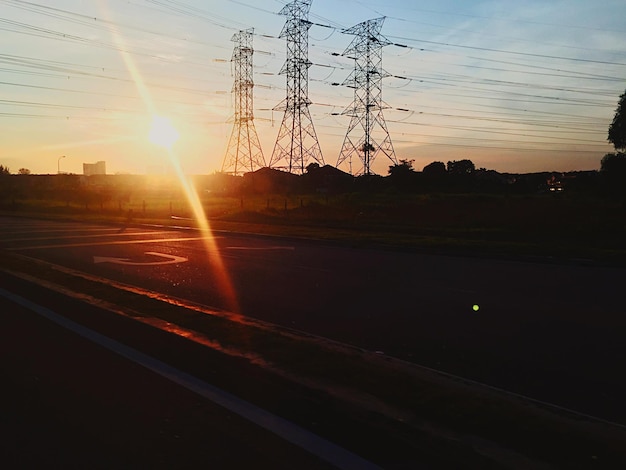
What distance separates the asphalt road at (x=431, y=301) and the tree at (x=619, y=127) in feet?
159

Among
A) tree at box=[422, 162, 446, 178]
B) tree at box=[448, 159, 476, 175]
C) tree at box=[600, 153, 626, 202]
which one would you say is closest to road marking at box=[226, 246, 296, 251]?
tree at box=[600, 153, 626, 202]

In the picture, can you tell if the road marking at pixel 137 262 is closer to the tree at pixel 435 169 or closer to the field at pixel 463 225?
the field at pixel 463 225

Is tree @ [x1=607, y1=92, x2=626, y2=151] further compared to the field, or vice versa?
tree @ [x1=607, y1=92, x2=626, y2=151]

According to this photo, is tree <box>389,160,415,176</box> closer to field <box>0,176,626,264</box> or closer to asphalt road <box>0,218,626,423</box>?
field <box>0,176,626,264</box>

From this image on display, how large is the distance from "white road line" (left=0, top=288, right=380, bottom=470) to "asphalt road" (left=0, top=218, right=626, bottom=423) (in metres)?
2.23

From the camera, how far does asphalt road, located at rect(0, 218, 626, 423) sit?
6.91m

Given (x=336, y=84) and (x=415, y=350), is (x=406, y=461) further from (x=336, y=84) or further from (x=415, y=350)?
(x=336, y=84)

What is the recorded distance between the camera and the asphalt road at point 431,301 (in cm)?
691

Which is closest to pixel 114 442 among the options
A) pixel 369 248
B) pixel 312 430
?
pixel 312 430

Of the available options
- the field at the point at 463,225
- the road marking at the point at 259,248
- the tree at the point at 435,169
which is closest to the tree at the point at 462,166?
the tree at the point at 435,169

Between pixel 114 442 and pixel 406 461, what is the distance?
7.11ft

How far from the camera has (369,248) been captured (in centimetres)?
2106

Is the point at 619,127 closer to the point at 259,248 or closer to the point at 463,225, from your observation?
the point at 463,225

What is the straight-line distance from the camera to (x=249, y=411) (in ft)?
18.0
